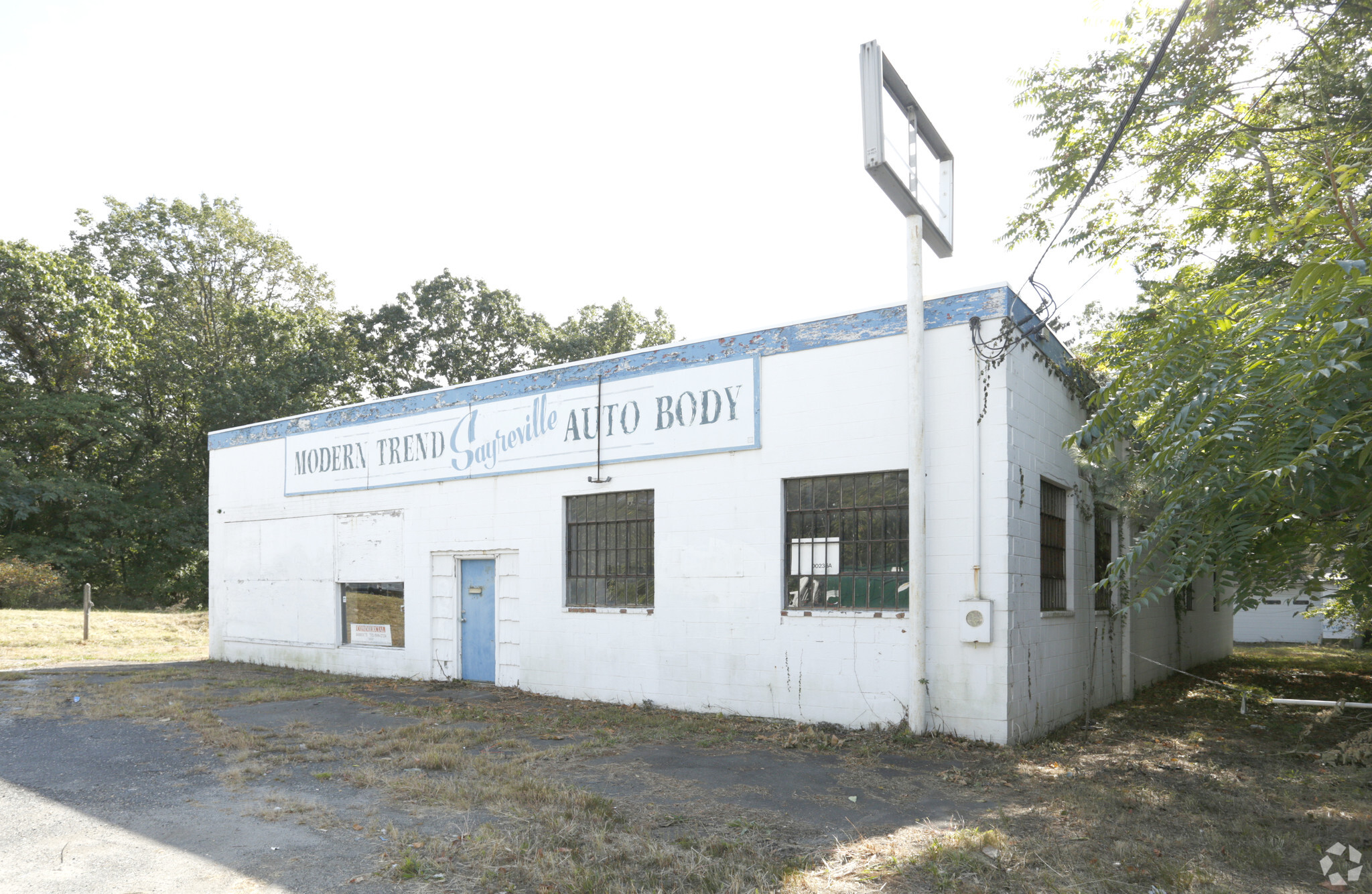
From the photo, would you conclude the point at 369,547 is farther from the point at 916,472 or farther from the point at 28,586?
the point at 28,586

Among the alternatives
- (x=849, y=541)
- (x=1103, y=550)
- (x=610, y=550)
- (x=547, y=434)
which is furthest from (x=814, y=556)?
(x=1103, y=550)

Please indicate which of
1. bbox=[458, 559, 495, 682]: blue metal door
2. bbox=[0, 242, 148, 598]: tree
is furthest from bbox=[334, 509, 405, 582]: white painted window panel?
bbox=[0, 242, 148, 598]: tree

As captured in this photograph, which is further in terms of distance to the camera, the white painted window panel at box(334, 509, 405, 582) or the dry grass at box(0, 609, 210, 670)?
the dry grass at box(0, 609, 210, 670)

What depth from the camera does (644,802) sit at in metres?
6.77

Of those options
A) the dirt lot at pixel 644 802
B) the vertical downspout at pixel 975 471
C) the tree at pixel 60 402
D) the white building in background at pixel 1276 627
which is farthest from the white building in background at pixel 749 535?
the tree at pixel 60 402

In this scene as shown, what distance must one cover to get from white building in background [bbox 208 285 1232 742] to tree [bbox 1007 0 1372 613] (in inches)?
58.7

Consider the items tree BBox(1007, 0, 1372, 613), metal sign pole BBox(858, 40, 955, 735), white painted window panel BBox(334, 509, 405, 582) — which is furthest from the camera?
white painted window panel BBox(334, 509, 405, 582)

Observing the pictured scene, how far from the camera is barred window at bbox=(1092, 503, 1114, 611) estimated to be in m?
12.6

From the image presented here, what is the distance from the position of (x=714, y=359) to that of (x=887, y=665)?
438 cm

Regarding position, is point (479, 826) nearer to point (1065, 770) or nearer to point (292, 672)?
point (1065, 770)

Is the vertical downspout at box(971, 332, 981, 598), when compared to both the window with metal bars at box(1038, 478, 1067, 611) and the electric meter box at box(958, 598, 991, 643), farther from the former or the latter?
the window with metal bars at box(1038, 478, 1067, 611)

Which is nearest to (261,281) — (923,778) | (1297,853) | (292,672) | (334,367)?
(334,367)

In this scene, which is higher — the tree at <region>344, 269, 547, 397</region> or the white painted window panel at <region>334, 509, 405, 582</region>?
the tree at <region>344, 269, 547, 397</region>

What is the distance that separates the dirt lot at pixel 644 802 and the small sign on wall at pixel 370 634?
367 centimetres
